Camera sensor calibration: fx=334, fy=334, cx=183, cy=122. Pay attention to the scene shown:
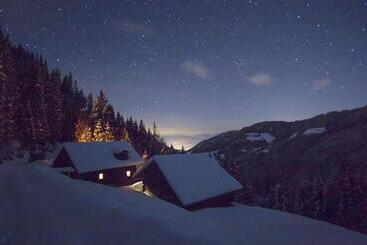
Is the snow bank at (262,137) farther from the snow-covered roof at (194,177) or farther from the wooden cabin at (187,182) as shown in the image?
the wooden cabin at (187,182)

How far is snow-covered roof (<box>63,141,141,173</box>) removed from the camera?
156ft

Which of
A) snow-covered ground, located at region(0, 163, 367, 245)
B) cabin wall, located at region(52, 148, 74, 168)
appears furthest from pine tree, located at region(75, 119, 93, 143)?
snow-covered ground, located at region(0, 163, 367, 245)

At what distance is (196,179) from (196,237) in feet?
105

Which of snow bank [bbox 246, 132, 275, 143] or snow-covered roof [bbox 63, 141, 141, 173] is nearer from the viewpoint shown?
snow-covered roof [bbox 63, 141, 141, 173]

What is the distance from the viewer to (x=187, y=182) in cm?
3609

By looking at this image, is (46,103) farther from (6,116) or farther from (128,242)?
(128,242)

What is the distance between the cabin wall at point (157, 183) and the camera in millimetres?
35109

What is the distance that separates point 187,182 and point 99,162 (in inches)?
735

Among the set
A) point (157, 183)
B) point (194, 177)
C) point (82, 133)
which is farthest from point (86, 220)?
point (82, 133)

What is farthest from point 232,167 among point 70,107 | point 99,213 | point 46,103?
point 70,107

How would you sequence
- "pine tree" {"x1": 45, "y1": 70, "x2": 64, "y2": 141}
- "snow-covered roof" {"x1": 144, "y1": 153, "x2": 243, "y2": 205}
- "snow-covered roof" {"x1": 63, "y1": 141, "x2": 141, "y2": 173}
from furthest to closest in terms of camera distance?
"pine tree" {"x1": 45, "y1": 70, "x2": 64, "y2": 141} → "snow-covered roof" {"x1": 63, "y1": 141, "x2": 141, "y2": 173} → "snow-covered roof" {"x1": 144, "y1": 153, "x2": 243, "y2": 205}

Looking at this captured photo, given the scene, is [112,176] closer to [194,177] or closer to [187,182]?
[194,177]

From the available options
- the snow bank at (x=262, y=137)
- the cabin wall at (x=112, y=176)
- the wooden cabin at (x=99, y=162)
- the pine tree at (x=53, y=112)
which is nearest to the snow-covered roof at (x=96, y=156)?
the wooden cabin at (x=99, y=162)

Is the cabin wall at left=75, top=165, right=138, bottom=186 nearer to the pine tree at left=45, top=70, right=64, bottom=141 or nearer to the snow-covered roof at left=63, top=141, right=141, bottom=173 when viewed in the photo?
the snow-covered roof at left=63, top=141, right=141, bottom=173
